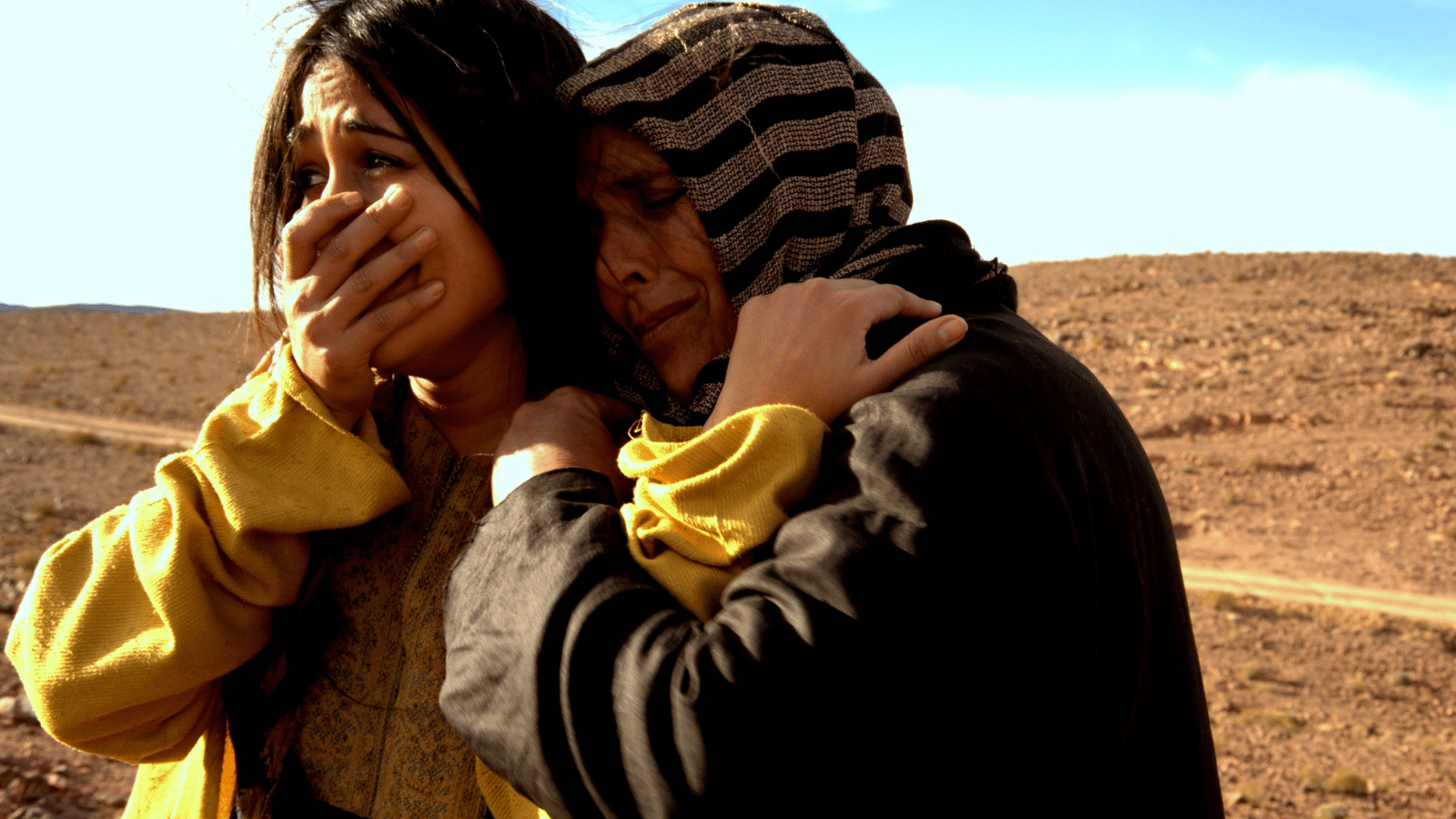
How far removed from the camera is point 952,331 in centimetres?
134

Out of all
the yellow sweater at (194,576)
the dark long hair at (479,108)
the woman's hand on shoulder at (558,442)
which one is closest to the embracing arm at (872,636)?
the woman's hand on shoulder at (558,442)

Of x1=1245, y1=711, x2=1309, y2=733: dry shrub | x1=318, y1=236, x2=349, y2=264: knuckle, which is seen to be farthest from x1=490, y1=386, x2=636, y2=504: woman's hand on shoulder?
x1=1245, y1=711, x2=1309, y2=733: dry shrub

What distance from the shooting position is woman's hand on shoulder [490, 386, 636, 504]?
60.5 inches

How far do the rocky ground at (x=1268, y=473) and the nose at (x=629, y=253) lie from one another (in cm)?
108

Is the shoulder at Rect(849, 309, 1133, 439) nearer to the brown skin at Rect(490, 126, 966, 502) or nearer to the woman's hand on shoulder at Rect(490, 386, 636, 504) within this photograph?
the brown skin at Rect(490, 126, 966, 502)

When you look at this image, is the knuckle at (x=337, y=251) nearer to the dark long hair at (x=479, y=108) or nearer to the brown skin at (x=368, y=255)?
the brown skin at (x=368, y=255)

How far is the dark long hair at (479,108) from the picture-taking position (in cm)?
177

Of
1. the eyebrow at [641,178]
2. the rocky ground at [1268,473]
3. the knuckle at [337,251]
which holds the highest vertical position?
the eyebrow at [641,178]

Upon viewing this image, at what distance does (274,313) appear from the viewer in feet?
6.88

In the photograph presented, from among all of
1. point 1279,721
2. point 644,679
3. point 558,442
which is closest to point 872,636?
point 644,679

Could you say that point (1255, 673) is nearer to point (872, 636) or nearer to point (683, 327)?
point (683, 327)

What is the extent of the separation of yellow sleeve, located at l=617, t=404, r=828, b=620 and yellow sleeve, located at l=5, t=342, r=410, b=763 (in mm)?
658

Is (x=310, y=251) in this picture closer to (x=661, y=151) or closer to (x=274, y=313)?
(x=274, y=313)

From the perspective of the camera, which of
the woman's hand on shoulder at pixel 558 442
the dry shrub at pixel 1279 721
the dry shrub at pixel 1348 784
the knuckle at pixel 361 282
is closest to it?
the woman's hand on shoulder at pixel 558 442
